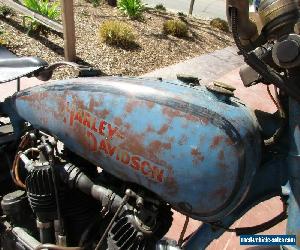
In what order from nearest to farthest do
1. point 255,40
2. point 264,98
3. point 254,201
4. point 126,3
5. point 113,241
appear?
point 255,40, point 254,201, point 113,241, point 264,98, point 126,3

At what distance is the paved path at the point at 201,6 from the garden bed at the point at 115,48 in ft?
14.3

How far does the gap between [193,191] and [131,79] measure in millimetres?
547

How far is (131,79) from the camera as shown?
1769 mm

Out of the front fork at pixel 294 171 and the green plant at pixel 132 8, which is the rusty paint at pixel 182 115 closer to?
the front fork at pixel 294 171

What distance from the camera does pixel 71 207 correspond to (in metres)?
2.07

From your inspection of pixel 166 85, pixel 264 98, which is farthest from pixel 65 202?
pixel 264 98

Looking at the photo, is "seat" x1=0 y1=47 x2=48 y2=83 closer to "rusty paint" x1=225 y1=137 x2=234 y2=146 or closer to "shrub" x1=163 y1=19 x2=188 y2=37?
"rusty paint" x1=225 y1=137 x2=234 y2=146

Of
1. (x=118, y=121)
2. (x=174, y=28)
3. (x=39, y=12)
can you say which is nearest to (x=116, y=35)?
(x=39, y=12)

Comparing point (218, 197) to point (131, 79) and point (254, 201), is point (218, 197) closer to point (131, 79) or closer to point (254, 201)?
point (254, 201)

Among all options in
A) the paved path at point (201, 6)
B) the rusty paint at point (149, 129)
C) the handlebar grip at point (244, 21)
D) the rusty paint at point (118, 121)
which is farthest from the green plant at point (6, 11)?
the handlebar grip at point (244, 21)

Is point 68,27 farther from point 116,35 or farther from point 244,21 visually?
point 244,21

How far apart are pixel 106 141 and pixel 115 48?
5723mm

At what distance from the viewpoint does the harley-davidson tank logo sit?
A: 160cm

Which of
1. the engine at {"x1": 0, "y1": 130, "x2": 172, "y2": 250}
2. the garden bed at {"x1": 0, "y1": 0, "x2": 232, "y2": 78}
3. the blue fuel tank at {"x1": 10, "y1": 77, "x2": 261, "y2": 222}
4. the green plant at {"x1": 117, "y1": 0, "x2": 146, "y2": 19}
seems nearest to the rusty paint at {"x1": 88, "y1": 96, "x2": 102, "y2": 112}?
the blue fuel tank at {"x1": 10, "y1": 77, "x2": 261, "y2": 222}
